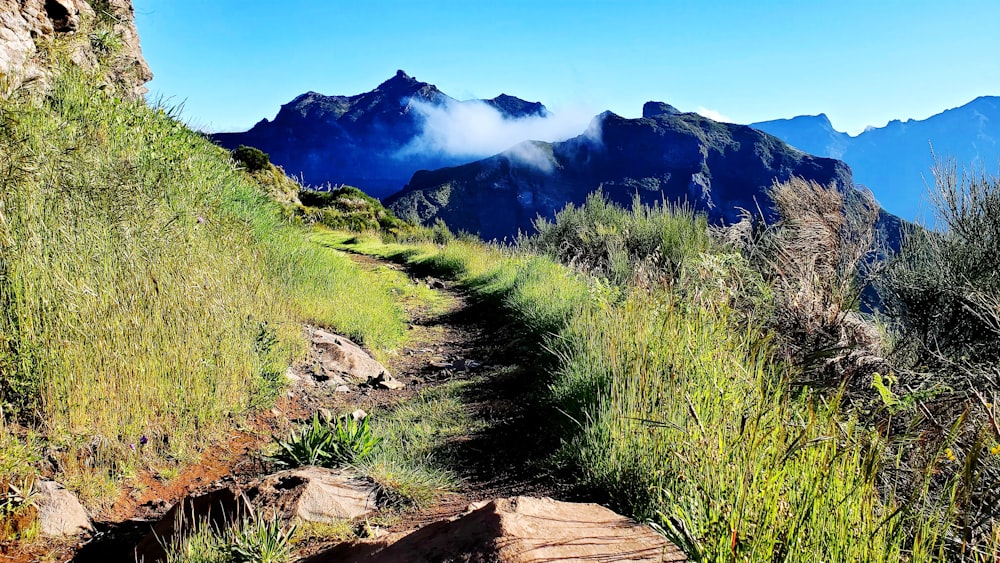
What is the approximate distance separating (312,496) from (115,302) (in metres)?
1.82

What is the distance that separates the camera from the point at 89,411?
3.16m

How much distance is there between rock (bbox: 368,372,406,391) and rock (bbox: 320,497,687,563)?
337 cm

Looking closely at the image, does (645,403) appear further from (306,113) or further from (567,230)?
(306,113)

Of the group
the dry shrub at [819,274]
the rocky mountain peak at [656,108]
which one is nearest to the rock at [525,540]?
the dry shrub at [819,274]

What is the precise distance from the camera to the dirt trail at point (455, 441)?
292cm

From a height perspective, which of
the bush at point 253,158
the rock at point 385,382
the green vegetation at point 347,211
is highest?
the bush at point 253,158

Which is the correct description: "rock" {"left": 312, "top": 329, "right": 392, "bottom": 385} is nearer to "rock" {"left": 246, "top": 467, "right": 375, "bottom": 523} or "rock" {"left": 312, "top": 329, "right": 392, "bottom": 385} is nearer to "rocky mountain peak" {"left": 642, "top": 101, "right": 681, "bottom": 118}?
"rock" {"left": 246, "top": 467, "right": 375, "bottom": 523}

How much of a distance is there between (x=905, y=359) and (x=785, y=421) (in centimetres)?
305

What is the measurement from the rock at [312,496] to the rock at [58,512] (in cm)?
85

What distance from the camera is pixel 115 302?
339 centimetres

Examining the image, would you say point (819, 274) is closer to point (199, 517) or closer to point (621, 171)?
point (199, 517)

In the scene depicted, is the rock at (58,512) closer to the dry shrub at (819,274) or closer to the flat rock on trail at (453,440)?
the flat rock on trail at (453,440)

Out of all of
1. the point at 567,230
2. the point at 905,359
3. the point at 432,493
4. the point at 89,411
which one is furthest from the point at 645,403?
the point at 567,230

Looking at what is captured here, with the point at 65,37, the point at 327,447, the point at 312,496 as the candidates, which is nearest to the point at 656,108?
the point at 65,37
